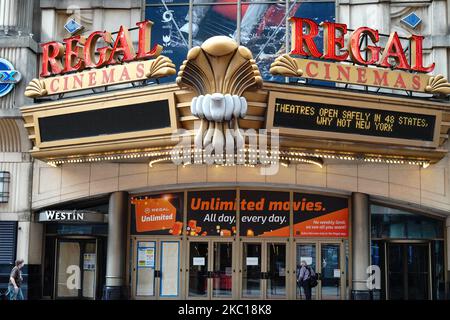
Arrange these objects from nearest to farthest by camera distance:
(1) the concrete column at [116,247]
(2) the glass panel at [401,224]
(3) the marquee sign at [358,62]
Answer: (3) the marquee sign at [358,62] → (1) the concrete column at [116,247] → (2) the glass panel at [401,224]

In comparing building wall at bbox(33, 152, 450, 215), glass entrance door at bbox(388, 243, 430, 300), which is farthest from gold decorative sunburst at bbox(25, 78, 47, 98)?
glass entrance door at bbox(388, 243, 430, 300)

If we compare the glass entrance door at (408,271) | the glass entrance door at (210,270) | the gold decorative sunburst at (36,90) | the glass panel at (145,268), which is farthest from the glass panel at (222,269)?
the gold decorative sunburst at (36,90)

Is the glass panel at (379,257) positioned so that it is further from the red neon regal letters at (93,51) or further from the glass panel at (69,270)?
the glass panel at (69,270)

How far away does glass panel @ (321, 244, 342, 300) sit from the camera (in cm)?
1998

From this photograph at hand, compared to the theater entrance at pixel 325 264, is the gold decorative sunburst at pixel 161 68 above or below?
above

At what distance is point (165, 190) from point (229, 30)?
5.69 metres

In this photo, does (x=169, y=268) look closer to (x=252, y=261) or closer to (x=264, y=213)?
(x=252, y=261)

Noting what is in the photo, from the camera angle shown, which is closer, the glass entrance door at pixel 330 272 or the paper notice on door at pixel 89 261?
the glass entrance door at pixel 330 272

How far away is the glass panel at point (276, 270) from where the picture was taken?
65.5 feet

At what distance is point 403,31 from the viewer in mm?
19766

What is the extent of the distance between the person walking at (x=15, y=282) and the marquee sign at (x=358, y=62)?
9.59 metres

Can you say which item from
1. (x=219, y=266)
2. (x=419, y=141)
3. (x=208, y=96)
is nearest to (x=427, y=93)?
(x=419, y=141)
